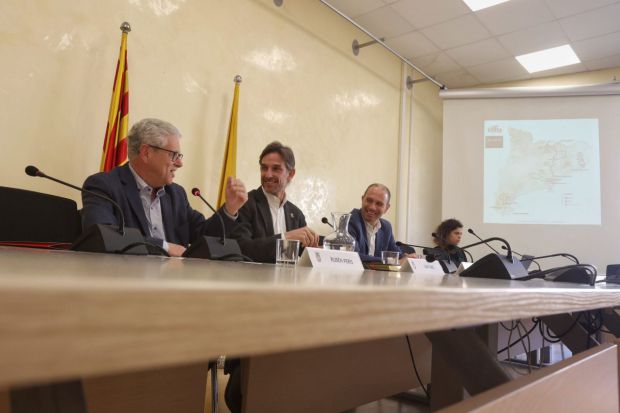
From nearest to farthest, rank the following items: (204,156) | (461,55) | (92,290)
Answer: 1. (92,290)
2. (204,156)
3. (461,55)

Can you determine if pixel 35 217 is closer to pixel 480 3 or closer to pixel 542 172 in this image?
pixel 480 3

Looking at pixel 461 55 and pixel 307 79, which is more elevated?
pixel 461 55

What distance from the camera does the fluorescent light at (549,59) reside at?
509 cm

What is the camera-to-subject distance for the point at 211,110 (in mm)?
3455

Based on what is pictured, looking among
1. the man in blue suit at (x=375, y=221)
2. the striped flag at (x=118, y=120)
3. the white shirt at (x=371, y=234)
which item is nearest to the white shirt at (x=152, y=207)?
the striped flag at (x=118, y=120)

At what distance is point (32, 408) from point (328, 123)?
4.20 metres

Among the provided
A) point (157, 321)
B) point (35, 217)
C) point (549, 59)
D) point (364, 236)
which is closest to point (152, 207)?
point (35, 217)

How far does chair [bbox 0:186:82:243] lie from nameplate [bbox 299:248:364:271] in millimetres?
1230

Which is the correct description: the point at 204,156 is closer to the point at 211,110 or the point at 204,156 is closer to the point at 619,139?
the point at 211,110

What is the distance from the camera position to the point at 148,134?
219cm

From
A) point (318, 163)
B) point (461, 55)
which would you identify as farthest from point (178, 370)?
point (461, 55)

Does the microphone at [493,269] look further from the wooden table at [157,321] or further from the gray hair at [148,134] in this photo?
the gray hair at [148,134]

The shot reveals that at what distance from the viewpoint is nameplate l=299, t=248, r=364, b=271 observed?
1.11 m

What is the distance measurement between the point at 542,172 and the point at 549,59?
1340mm
